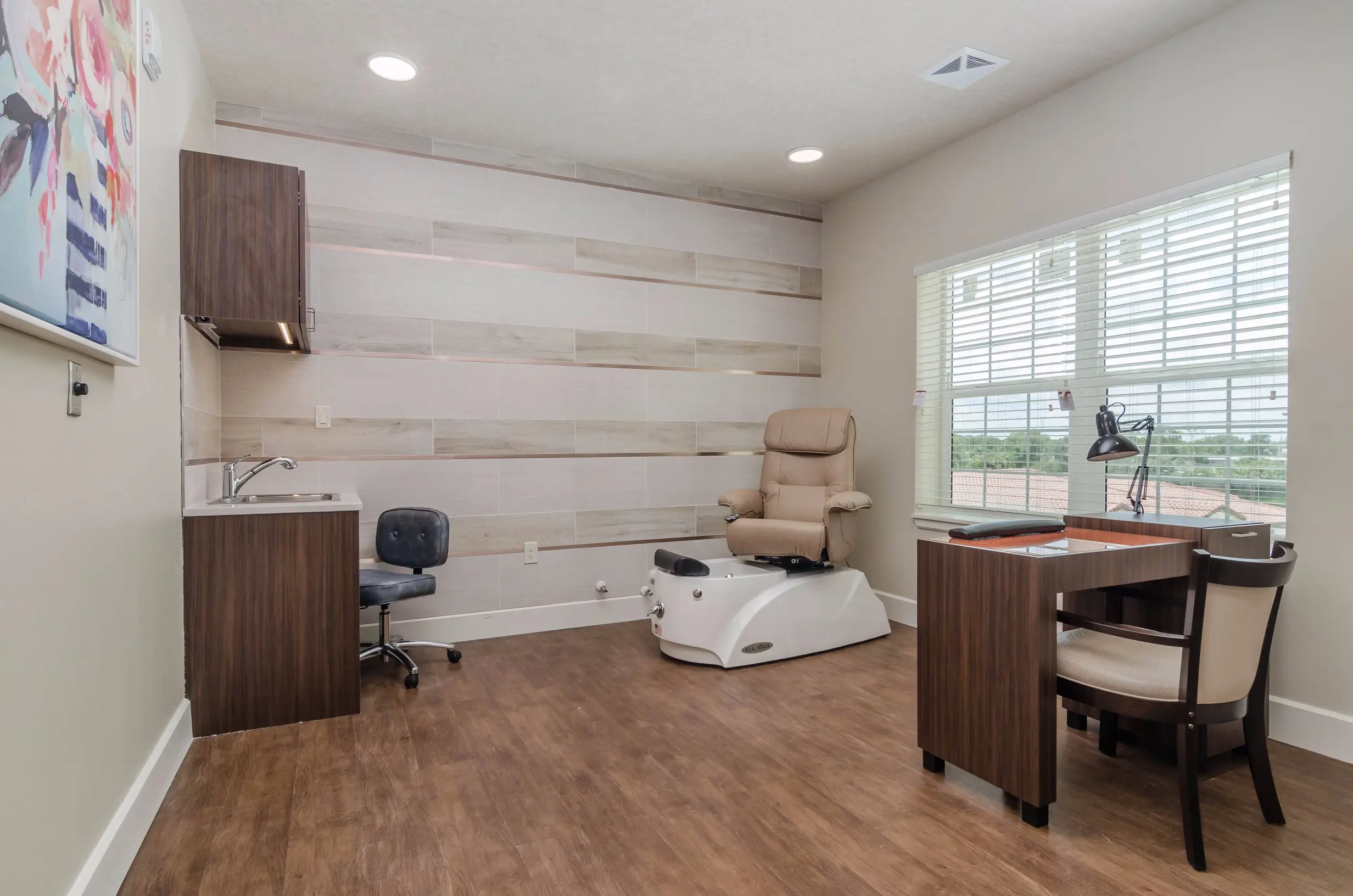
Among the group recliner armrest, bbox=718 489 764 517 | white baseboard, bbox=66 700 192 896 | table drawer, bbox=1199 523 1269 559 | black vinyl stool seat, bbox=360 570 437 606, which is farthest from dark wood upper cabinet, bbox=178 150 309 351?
table drawer, bbox=1199 523 1269 559

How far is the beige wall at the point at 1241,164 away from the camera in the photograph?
2.51 meters

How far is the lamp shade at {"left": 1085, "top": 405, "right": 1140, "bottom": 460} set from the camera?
2.63 meters

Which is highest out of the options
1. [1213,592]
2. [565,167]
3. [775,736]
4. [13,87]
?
[565,167]

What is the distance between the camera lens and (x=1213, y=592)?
184 cm

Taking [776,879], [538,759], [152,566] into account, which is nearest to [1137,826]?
[776,879]

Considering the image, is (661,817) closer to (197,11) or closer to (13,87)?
(13,87)

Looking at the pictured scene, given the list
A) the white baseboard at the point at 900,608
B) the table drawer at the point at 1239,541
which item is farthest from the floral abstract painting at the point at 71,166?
the white baseboard at the point at 900,608

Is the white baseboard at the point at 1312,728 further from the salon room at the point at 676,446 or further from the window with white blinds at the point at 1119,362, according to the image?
the window with white blinds at the point at 1119,362

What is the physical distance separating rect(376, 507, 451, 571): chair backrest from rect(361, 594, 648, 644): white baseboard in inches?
17.4

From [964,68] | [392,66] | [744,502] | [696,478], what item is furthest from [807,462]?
[392,66]

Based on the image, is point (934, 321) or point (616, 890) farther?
point (934, 321)

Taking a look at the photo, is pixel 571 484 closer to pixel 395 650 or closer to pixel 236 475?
pixel 395 650

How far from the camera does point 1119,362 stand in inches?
128

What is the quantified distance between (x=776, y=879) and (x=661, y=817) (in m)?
0.42
